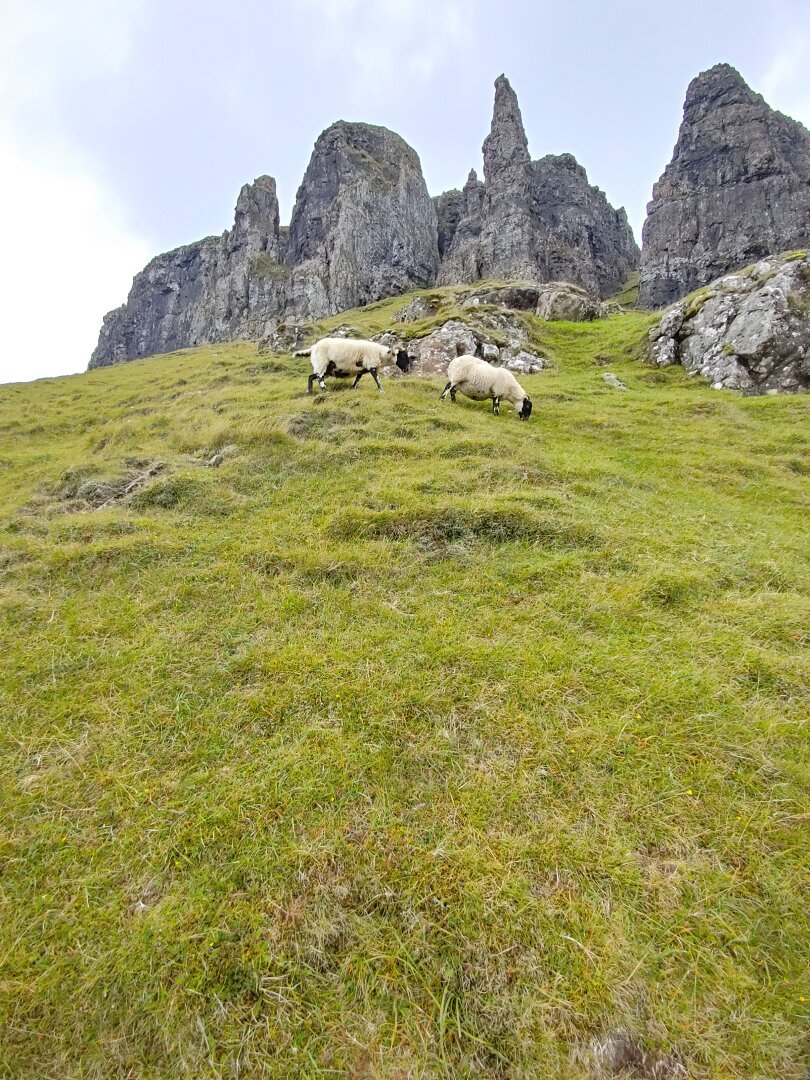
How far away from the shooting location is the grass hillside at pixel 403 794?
240cm

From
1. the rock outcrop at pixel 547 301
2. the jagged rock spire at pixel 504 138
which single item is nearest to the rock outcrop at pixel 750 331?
the rock outcrop at pixel 547 301

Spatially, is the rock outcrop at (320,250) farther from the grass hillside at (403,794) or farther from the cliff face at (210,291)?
the grass hillside at (403,794)

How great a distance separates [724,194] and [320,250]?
79.8m

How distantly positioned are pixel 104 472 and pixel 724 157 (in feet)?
368

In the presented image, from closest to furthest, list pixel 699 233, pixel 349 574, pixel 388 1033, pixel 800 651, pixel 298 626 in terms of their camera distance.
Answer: pixel 388 1033 → pixel 800 651 → pixel 298 626 → pixel 349 574 → pixel 699 233

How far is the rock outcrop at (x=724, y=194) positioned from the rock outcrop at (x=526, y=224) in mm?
18961

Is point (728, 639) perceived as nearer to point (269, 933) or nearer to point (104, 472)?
point (269, 933)

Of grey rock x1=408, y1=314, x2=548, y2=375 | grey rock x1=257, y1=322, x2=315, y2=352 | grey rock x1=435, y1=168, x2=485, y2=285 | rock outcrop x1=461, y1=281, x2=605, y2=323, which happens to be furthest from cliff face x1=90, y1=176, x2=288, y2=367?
grey rock x1=408, y1=314, x2=548, y2=375

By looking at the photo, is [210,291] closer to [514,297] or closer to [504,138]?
[504,138]

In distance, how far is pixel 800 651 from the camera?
4977 millimetres

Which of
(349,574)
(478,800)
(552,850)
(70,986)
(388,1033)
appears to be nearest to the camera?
(388,1033)

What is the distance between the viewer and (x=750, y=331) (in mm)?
20281

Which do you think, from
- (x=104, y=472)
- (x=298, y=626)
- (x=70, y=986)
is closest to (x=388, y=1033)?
(x=70, y=986)

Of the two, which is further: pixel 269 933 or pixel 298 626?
pixel 298 626
